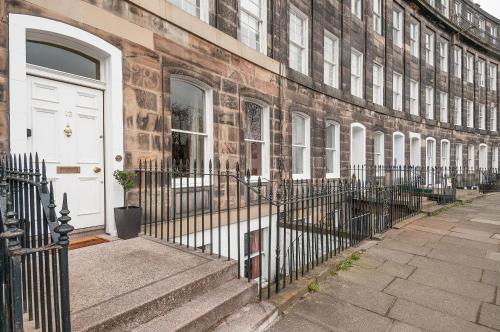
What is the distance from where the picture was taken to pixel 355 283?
434cm

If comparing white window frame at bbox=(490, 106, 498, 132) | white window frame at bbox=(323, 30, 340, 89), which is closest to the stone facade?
white window frame at bbox=(323, 30, 340, 89)

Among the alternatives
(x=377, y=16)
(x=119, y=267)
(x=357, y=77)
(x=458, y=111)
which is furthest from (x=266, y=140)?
(x=458, y=111)

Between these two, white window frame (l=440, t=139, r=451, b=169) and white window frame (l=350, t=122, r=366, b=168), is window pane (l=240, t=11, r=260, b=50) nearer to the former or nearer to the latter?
white window frame (l=350, t=122, r=366, b=168)

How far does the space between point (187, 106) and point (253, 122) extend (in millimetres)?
2347

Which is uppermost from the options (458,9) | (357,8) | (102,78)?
(458,9)

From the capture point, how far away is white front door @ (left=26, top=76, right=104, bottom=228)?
4.33 m

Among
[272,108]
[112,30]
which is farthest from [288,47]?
[112,30]

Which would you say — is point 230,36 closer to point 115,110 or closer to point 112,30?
point 112,30

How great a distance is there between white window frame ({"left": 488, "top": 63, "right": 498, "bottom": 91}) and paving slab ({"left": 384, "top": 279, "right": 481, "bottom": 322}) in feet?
89.1

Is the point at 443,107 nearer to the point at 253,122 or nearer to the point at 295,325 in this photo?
the point at 253,122

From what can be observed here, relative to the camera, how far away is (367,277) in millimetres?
4547

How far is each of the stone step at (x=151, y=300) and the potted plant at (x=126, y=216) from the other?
1.69m

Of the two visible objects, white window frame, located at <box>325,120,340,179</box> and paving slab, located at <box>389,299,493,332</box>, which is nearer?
paving slab, located at <box>389,299,493,332</box>

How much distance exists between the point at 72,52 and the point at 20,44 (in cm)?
86
